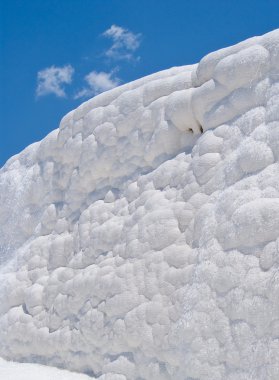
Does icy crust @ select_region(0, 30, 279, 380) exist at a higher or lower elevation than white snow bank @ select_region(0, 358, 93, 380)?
higher

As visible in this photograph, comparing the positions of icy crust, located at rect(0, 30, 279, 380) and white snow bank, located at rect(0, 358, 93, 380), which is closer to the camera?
icy crust, located at rect(0, 30, 279, 380)

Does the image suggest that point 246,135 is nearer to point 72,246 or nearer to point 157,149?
point 157,149

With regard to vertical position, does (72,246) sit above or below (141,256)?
above

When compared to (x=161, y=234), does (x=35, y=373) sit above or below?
below

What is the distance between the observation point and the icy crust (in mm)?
3072

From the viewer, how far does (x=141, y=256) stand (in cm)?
384

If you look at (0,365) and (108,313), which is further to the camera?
(0,365)

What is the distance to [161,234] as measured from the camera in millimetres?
3760

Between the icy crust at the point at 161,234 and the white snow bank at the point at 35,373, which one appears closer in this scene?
the icy crust at the point at 161,234

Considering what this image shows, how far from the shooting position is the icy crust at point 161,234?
3.07m

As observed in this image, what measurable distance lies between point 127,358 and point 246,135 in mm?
1627

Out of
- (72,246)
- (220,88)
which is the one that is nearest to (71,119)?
(72,246)

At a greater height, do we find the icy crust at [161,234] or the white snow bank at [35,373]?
the icy crust at [161,234]

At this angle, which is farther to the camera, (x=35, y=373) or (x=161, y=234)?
(x=35, y=373)
